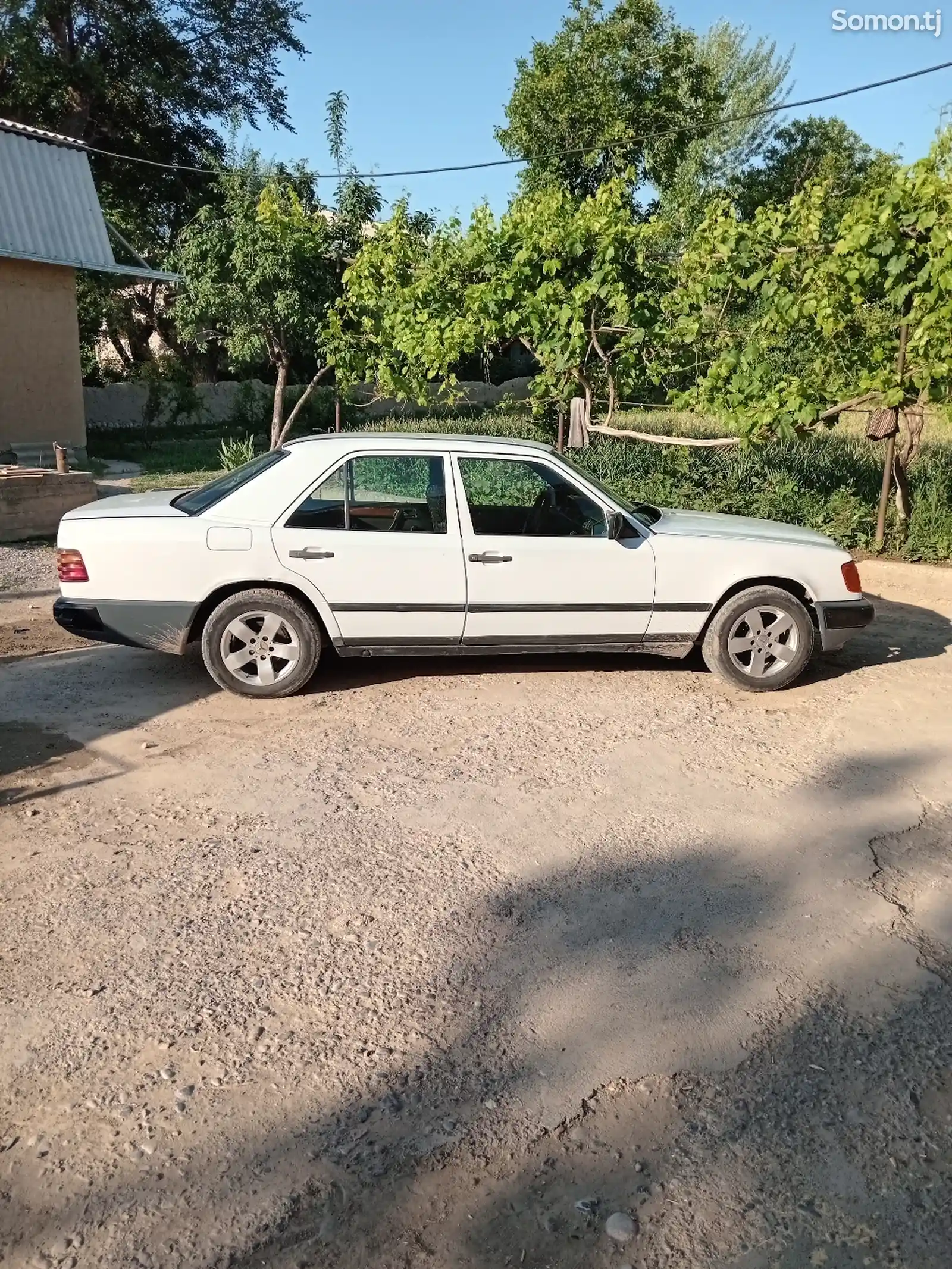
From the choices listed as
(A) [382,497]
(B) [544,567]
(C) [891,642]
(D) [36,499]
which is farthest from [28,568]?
(C) [891,642]

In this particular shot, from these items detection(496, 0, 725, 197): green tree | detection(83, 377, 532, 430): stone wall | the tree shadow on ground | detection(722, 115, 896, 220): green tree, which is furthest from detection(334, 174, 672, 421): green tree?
detection(722, 115, 896, 220): green tree

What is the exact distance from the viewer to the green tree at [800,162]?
36.4 meters

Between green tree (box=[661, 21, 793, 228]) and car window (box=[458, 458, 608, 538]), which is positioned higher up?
green tree (box=[661, 21, 793, 228])

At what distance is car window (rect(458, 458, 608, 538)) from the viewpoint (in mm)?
6289

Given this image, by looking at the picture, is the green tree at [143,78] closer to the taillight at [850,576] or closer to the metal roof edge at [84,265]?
the metal roof edge at [84,265]

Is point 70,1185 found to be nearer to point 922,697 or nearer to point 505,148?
point 922,697

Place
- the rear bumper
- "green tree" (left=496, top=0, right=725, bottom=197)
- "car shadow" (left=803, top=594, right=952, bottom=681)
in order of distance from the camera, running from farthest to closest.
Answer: "green tree" (left=496, top=0, right=725, bottom=197) < "car shadow" (left=803, top=594, right=952, bottom=681) < the rear bumper

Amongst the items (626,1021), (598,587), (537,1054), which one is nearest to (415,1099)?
(537,1054)

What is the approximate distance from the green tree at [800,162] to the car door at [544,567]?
33577mm

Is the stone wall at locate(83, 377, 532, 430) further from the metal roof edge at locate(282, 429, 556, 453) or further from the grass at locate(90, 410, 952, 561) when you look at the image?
the metal roof edge at locate(282, 429, 556, 453)

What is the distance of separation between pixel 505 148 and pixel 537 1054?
36.6 meters

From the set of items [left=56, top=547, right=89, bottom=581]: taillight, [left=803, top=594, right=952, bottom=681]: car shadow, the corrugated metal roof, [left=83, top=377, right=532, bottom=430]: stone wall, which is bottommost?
[left=803, top=594, right=952, bottom=681]: car shadow

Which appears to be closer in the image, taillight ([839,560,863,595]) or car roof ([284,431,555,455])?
car roof ([284,431,555,455])

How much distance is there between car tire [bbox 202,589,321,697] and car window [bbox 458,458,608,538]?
1.20m
